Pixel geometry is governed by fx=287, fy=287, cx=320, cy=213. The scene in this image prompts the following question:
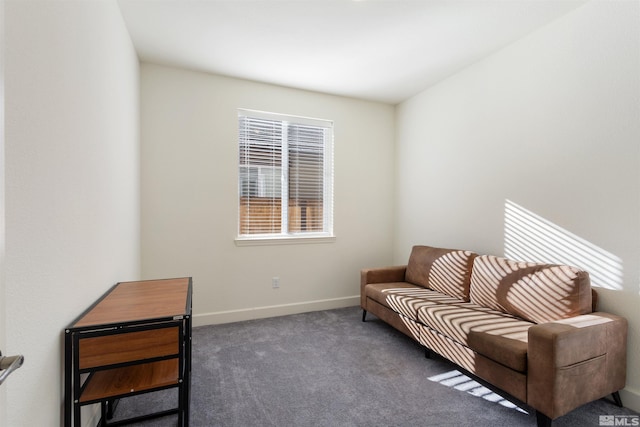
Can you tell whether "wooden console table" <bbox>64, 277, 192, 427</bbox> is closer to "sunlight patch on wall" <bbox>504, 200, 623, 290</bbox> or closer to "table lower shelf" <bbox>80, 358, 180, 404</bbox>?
"table lower shelf" <bbox>80, 358, 180, 404</bbox>

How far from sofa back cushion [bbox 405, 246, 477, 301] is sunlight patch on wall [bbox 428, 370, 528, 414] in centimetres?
72

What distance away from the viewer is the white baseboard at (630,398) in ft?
5.90

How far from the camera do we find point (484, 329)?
1953 millimetres

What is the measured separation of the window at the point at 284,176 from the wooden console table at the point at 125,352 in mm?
1818

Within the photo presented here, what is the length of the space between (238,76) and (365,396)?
3.27 metres

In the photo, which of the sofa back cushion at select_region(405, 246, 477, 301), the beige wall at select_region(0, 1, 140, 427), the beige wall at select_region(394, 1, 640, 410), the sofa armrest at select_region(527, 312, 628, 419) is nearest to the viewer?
the beige wall at select_region(0, 1, 140, 427)

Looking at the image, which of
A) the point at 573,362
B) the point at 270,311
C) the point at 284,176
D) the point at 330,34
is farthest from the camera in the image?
the point at 284,176

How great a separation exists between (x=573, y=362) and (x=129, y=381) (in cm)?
234

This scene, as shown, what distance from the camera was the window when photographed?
3.36 meters

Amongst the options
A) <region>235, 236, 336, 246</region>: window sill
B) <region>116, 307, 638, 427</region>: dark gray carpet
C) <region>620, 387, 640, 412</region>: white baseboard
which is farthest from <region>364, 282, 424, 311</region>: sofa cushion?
<region>620, 387, 640, 412</region>: white baseboard

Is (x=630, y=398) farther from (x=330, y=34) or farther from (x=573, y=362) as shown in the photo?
(x=330, y=34)

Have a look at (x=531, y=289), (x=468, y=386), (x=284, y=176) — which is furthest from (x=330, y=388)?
(x=284, y=176)

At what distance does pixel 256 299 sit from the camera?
3.34m

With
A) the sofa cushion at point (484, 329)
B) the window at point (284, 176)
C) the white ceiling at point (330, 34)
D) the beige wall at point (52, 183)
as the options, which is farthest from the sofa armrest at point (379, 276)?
the beige wall at point (52, 183)
